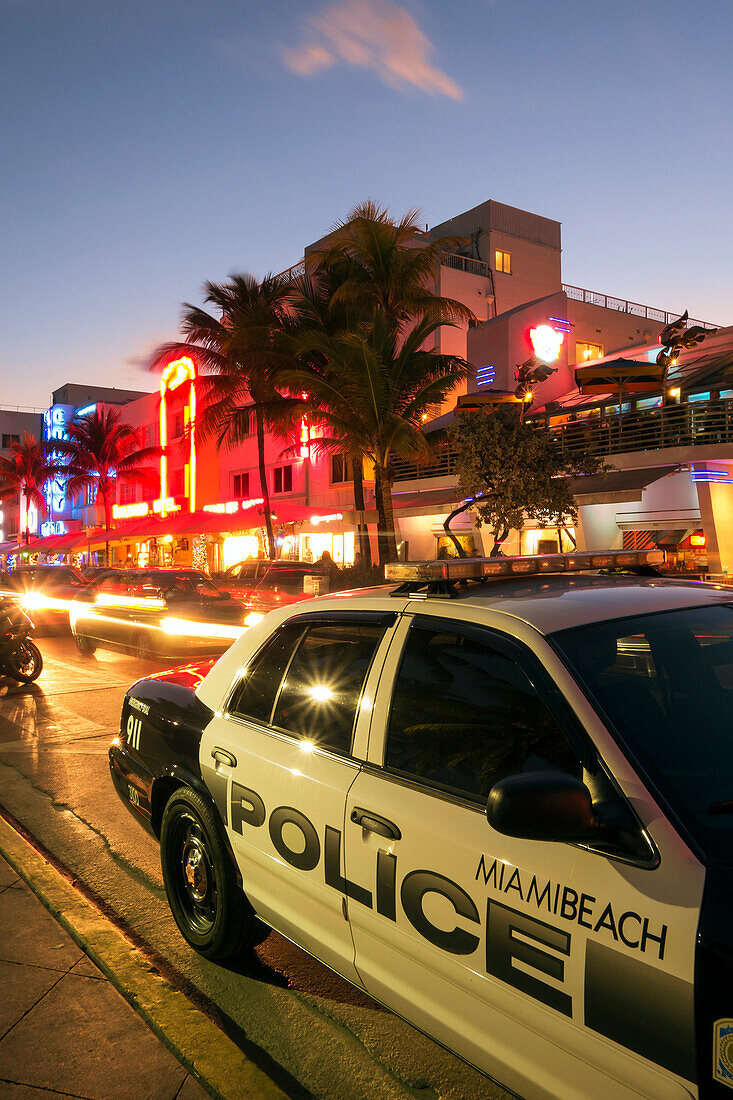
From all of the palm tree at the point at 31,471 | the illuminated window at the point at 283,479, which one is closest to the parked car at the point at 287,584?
the illuminated window at the point at 283,479

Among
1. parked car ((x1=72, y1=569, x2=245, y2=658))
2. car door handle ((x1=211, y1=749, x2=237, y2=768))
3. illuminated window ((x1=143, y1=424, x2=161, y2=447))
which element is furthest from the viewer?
illuminated window ((x1=143, y1=424, x2=161, y2=447))

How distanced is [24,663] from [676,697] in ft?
32.5

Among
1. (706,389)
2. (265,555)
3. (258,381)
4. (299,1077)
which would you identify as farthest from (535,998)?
(265,555)

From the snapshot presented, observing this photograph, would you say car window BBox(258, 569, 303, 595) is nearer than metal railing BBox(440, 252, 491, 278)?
Yes

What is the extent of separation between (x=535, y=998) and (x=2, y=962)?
2504 mm

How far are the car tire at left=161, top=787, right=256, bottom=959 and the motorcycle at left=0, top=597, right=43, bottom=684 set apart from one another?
764 centimetres

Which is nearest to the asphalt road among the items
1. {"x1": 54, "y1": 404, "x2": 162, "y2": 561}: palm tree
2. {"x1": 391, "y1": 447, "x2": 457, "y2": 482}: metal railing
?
{"x1": 391, "y1": 447, "x2": 457, "y2": 482}: metal railing

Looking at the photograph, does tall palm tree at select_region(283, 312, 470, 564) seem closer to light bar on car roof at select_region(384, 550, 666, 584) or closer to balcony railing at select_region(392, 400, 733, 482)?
balcony railing at select_region(392, 400, 733, 482)

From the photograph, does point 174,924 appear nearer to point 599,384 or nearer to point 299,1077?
point 299,1077

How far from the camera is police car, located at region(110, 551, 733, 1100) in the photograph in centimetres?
174

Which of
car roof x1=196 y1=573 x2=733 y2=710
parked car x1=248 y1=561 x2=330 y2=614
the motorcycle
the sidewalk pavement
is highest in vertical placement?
car roof x1=196 y1=573 x2=733 y2=710

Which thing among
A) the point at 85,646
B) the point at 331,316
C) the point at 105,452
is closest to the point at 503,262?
the point at 331,316

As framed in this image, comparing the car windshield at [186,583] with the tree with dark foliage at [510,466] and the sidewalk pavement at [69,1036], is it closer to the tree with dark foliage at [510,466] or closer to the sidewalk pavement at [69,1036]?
the tree with dark foliage at [510,466]

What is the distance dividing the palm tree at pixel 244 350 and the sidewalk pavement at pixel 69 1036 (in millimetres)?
19381
